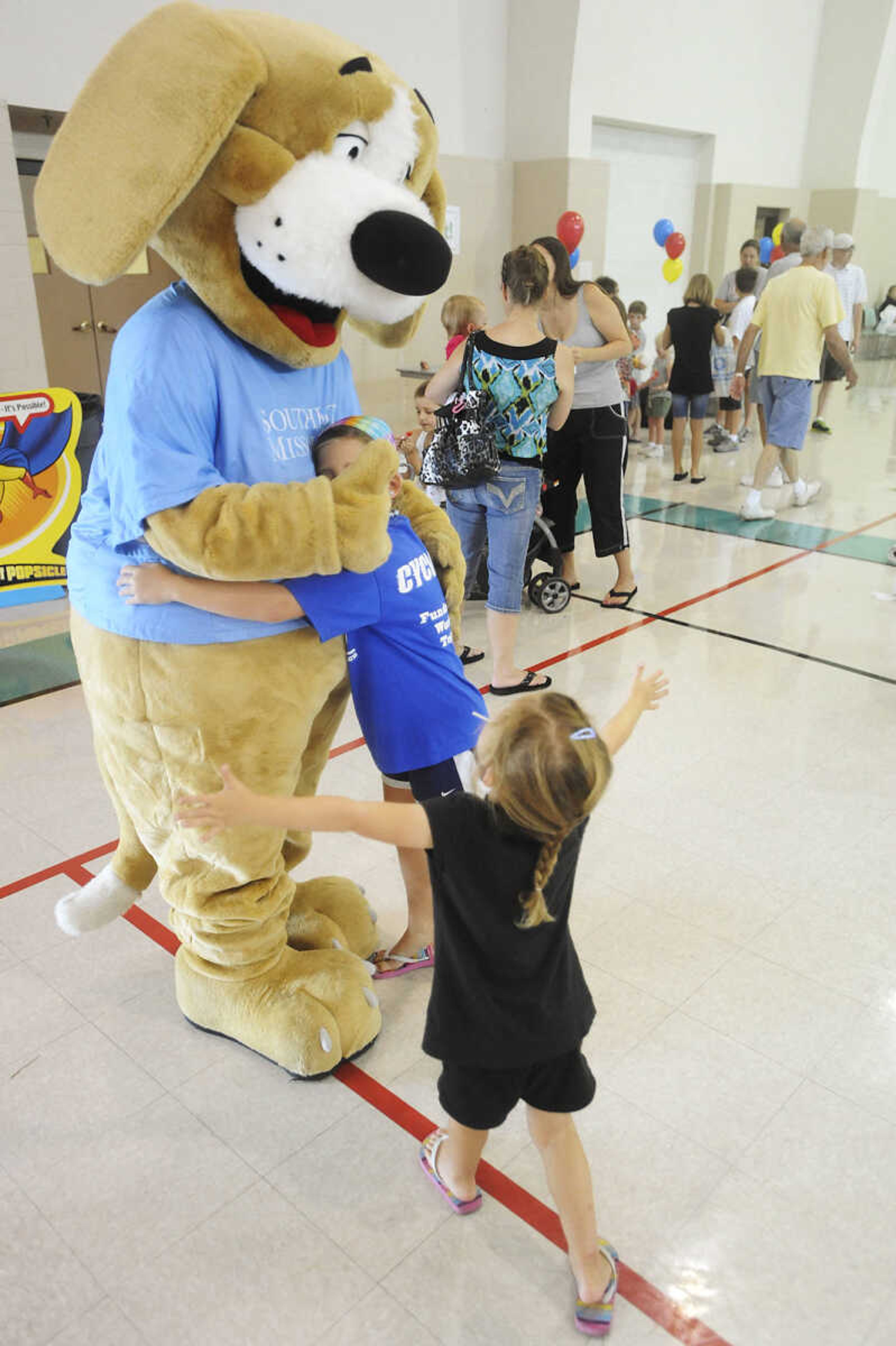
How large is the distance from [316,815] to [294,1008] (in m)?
0.79

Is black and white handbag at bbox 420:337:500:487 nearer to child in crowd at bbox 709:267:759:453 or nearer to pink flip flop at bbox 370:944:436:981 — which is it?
pink flip flop at bbox 370:944:436:981

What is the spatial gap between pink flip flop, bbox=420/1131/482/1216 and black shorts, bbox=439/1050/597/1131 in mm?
242

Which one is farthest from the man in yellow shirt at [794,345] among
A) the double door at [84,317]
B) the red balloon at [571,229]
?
the double door at [84,317]

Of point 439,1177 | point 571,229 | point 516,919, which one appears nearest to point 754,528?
point 571,229

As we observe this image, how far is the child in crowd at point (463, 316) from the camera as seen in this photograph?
4523mm

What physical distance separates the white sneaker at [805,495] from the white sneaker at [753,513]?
368 millimetres

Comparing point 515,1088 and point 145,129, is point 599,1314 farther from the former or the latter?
point 145,129

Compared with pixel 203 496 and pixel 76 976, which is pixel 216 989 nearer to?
pixel 76 976

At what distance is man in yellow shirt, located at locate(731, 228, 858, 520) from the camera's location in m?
5.78

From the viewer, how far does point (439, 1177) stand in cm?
174

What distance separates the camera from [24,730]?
339 cm

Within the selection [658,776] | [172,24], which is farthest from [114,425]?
[658,776]

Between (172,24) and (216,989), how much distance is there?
1701 millimetres

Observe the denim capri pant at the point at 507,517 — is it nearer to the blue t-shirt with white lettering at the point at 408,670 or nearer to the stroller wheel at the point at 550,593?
the stroller wheel at the point at 550,593
